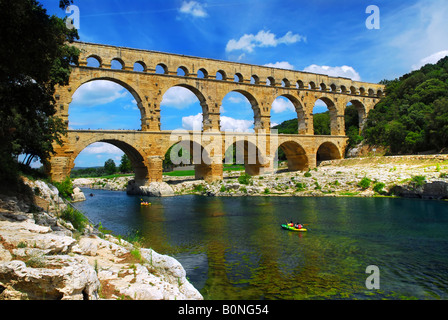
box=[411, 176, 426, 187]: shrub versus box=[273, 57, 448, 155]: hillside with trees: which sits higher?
box=[273, 57, 448, 155]: hillside with trees

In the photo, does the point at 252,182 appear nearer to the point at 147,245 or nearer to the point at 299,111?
the point at 299,111

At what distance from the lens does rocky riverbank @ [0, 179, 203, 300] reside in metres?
4.16

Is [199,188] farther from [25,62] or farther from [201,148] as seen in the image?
[25,62]

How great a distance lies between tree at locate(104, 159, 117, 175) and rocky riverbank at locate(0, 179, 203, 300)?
8996cm

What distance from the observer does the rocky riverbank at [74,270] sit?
4156 millimetres

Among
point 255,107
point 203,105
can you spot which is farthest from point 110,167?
point 255,107

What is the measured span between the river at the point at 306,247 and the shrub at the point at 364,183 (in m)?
5.58

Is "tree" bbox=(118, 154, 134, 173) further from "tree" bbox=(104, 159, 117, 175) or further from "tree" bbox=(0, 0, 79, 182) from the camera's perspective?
"tree" bbox=(0, 0, 79, 182)

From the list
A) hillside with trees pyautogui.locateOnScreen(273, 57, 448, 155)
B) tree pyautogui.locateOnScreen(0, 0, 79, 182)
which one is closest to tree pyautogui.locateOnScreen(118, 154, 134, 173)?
hillside with trees pyautogui.locateOnScreen(273, 57, 448, 155)

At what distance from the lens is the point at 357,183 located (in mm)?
28016

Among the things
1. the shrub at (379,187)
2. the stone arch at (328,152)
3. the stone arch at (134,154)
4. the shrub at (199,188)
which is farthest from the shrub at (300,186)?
the stone arch at (134,154)

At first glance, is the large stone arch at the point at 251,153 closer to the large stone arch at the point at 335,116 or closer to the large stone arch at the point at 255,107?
the large stone arch at the point at 255,107

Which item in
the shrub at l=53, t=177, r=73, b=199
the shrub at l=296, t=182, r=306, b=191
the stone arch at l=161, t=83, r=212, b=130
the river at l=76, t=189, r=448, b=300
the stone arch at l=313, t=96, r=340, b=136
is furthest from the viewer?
the stone arch at l=313, t=96, r=340, b=136
